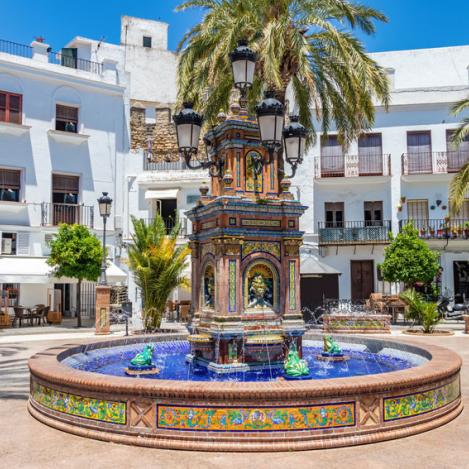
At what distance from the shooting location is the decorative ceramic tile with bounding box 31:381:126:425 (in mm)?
6086

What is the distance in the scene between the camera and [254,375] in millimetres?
8516

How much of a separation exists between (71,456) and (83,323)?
18.9 metres

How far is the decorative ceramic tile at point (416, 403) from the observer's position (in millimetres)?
6195

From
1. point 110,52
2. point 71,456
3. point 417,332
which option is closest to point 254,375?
point 71,456

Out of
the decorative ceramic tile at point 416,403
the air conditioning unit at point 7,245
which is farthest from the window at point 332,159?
the decorative ceramic tile at point 416,403

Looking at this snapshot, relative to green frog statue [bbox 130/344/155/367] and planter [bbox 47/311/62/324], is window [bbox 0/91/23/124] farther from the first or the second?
green frog statue [bbox 130/344/155/367]

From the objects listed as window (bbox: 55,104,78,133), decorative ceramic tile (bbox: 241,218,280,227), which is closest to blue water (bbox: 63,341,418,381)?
decorative ceramic tile (bbox: 241,218,280,227)

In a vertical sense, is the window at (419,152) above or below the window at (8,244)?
above

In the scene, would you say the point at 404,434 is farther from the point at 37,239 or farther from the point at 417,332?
the point at 37,239

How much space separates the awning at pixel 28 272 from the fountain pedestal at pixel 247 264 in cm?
1412

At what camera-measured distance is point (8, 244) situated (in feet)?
78.6

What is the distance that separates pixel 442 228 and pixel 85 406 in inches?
1007

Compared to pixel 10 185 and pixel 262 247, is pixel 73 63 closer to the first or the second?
pixel 10 185

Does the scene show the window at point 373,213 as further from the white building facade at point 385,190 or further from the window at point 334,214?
the window at point 334,214
